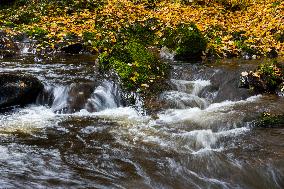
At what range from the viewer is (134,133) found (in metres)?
6.21

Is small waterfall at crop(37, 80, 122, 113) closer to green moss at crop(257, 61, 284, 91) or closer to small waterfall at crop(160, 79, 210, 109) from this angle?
small waterfall at crop(160, 79, 210, 109)

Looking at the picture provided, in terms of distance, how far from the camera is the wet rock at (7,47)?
36.0 ft

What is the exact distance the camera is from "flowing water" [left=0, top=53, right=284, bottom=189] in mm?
4594

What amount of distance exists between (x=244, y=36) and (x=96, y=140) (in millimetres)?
7405

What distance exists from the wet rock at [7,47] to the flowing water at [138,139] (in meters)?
1.91

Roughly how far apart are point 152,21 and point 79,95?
6045 millimetres

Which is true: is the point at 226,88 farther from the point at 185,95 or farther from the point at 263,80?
the point at 185,95

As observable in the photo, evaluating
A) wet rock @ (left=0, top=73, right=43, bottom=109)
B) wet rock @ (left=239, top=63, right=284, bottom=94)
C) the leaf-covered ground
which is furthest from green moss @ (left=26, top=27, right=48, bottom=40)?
wet rock @ (left=239, top=63, right=284, bottom=94)

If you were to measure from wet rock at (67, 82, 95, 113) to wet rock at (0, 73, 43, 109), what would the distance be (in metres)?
0.83

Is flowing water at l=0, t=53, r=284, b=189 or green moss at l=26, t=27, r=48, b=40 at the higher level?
green moss at l=26, t=27, r=48, b=40

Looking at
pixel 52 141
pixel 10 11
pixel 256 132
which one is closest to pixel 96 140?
pixel 52 141

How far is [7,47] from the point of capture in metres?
11.2

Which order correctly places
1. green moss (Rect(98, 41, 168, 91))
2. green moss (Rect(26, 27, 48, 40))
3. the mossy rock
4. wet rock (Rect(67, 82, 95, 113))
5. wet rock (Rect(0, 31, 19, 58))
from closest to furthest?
wet rock (Rect(67, 82, 95, 113)) → green moss (Rect(98, 41, 168, 91)) → the mossy rock → wet rock (Rect(0, 31, 19, 58)) → green moss (Rect(26, 27, 48, 40))

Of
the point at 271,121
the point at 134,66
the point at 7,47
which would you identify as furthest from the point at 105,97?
the point at 7,47
